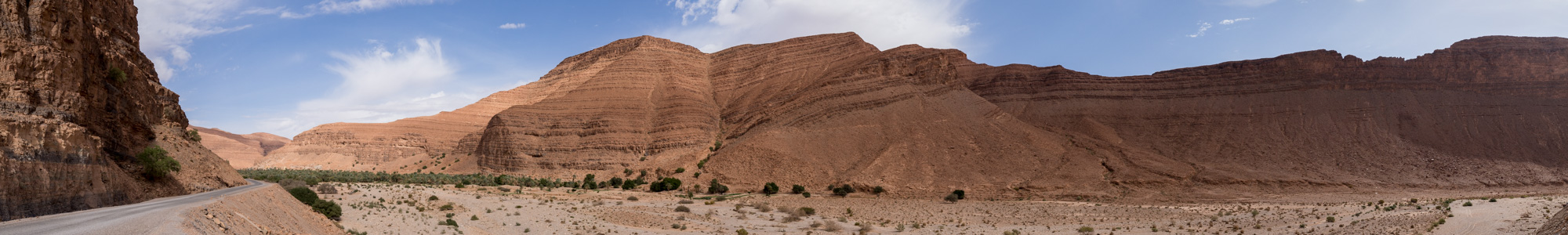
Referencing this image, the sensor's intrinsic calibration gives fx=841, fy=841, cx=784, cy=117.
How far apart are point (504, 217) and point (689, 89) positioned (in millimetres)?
46954

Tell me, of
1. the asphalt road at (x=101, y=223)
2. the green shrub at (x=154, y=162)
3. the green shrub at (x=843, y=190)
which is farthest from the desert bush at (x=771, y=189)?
the asphalt road at (x=101, y=223)

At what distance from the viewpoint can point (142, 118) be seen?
25.5 meters

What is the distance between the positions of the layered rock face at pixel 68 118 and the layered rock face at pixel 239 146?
65.7m

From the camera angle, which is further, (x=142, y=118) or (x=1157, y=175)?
(x=1157, y=175)

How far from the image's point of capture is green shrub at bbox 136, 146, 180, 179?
70.0 feet

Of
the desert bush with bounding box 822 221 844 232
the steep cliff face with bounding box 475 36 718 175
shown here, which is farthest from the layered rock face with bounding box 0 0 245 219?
the steep cliff face with bounding box 475 36 718 175

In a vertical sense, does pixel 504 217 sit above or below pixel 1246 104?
below

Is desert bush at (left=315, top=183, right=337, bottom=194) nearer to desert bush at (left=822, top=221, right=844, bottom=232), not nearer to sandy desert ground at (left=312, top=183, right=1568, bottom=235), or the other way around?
sandy desert ground at (left=312, top=183, right=1568, bottom=235)

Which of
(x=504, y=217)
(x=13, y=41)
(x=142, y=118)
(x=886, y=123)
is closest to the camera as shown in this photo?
(x=13, y=41)

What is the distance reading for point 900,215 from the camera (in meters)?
32.8

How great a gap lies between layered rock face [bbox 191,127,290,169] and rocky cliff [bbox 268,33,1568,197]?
1164 inches

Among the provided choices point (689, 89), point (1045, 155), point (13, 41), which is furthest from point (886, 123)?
point (13, 41)

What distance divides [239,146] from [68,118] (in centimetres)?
12124

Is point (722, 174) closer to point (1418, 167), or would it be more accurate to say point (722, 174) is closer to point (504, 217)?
Answer: point (504, 217)
